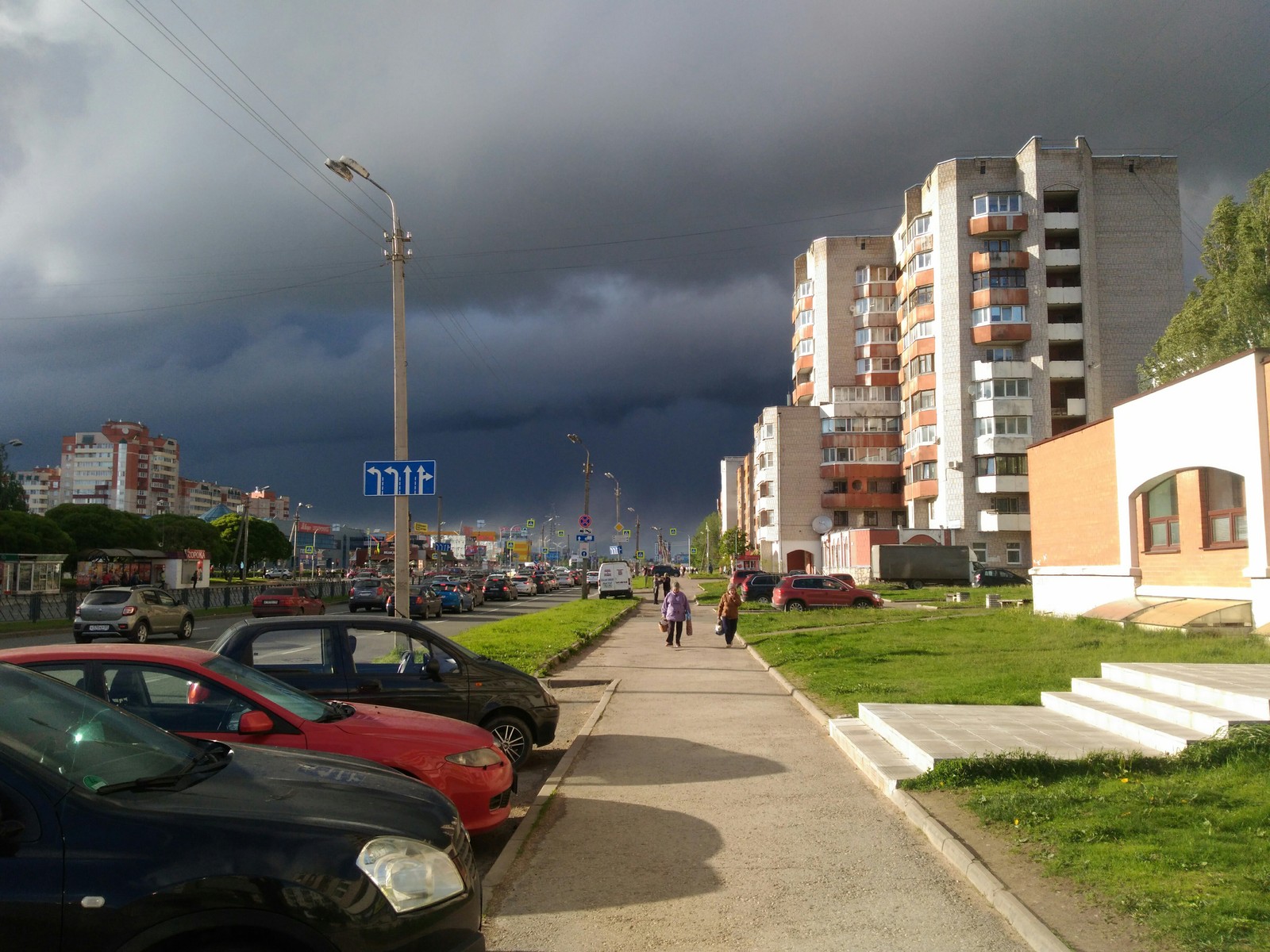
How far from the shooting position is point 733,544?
376 feet

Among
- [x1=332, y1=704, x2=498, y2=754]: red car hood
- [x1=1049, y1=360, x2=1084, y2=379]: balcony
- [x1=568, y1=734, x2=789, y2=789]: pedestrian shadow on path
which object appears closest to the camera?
[x1=332, y1=704, x2=498, y2=754]: red car hood

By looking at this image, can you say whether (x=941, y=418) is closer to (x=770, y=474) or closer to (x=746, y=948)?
(x=770, y=474)

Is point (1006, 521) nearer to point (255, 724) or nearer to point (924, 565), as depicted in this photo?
point (924, 565)

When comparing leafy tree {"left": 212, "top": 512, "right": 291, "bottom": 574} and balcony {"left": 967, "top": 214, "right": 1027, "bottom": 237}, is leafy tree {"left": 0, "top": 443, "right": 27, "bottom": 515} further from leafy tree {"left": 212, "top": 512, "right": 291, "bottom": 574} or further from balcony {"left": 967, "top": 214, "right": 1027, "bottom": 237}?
→ balcony {"left": 967, "top": 214, "right": 1027, "bottom": 237}

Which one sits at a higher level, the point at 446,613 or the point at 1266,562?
the point at 1266,562

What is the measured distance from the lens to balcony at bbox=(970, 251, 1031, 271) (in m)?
64.2

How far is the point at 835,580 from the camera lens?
38.3m

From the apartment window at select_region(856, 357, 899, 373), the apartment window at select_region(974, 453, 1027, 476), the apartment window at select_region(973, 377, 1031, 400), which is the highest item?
the apartment window at select_region(856, 357, 899, 373)

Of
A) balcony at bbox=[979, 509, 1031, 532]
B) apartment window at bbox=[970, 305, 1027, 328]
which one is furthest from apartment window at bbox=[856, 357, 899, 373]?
balcony at bbox=[979, 509, 1031, 532]

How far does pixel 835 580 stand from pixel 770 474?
47372mm

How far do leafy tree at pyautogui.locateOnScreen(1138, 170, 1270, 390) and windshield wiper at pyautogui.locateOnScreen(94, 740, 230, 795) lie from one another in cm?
4488

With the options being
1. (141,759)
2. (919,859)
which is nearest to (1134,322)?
(919,859)

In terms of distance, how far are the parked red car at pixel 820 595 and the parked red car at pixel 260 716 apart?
31.6m

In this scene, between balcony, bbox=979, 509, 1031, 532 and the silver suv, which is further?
balcony, bbox=979, 509, 1031, 532
